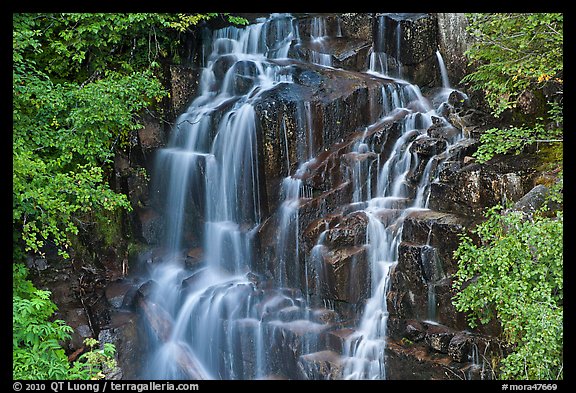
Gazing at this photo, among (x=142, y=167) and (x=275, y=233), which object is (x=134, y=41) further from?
(x=275, y=233)

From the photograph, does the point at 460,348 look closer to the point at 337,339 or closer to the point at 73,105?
the point at 337,339

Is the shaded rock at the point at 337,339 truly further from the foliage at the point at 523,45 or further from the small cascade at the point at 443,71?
the small cascade at the point at 443,71

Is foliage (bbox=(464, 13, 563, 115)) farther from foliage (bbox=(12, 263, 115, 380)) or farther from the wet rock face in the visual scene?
foliage (bbox=(12, 263, 115, 380))

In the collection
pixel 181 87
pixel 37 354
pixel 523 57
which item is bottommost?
pixel 37 354

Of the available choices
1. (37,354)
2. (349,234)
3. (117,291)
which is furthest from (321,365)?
(117,291)

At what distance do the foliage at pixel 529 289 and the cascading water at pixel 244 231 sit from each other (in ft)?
8.90

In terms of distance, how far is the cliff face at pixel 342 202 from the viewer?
870cm

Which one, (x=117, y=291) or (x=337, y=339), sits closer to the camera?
(x=337, y=339)

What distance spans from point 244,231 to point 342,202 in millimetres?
2284

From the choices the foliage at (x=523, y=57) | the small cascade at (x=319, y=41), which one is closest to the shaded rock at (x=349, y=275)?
the foliage at (x=523, y=57)

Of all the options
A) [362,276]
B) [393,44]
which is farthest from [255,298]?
[393,44]

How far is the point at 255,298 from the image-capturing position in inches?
392

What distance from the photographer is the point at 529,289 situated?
6266 millimetres

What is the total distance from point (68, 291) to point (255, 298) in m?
3.68
